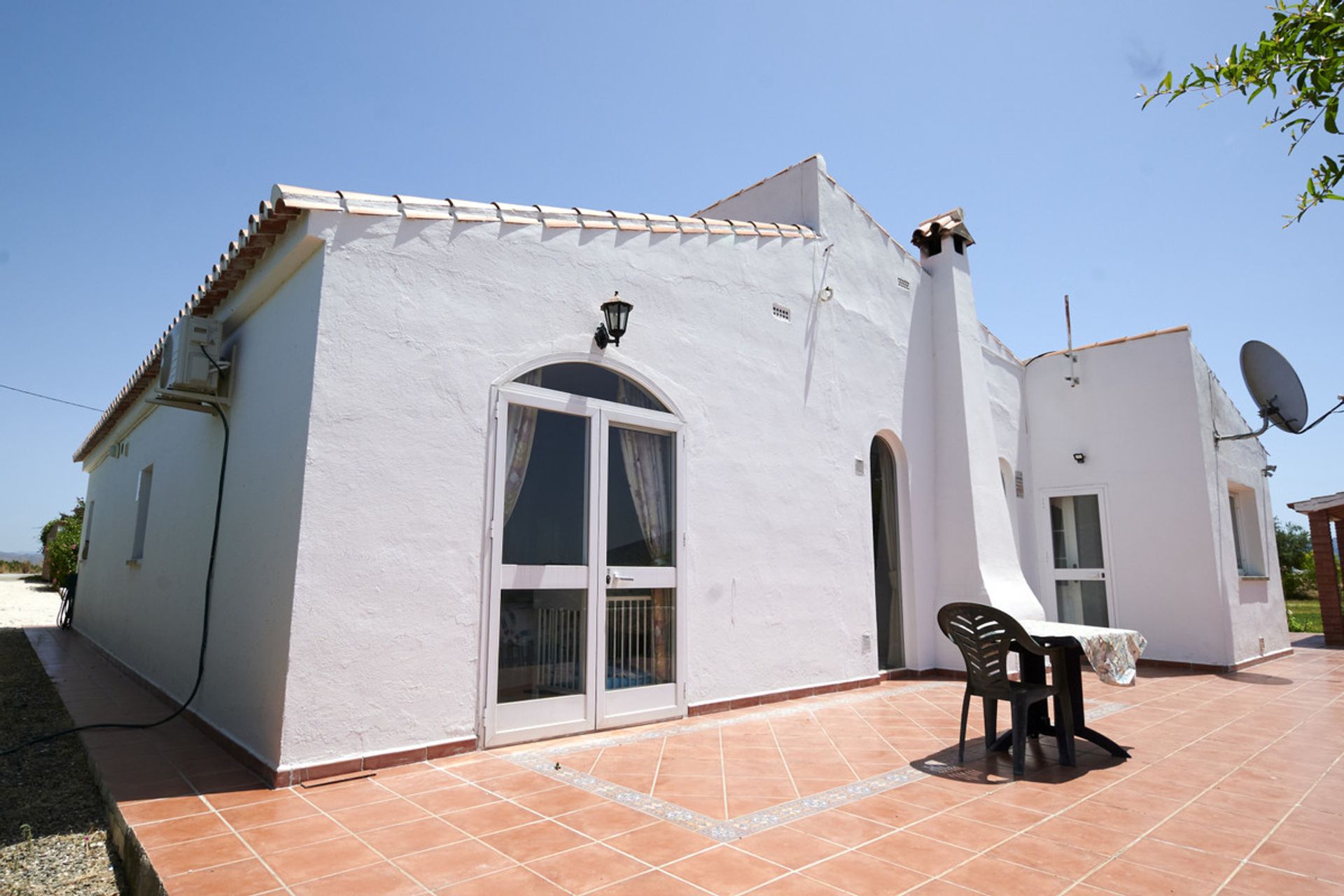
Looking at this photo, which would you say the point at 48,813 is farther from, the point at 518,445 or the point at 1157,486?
the point at 1157,486

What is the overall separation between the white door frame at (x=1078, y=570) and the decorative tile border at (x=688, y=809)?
6.18 meters

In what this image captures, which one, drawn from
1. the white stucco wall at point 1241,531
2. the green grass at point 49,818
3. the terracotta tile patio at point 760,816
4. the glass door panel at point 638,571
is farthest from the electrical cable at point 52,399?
the white stucco wall at point 1241,531

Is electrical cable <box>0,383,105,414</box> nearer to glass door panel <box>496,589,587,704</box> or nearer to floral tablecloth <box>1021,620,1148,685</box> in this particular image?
glass door panel <box>496,589,587,704</box>

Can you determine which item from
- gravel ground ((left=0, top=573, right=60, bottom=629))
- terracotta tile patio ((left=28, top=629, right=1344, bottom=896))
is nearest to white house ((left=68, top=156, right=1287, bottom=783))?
terracotta tile patio ((left=28, top=629, right=1344, bottom=896))

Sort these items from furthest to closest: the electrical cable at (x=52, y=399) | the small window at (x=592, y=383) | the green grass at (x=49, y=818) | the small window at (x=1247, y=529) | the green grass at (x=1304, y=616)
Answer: the green grass at (x=1304, y=616) → the electrical cable at (x=52, y=399) → the small window at (x=1247, y=529) → the small window at (x=592, y=383) → the green grass at (x=49, y=818)

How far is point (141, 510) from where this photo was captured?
8234 millimetres

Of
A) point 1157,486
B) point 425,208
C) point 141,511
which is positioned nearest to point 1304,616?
point 1157,486

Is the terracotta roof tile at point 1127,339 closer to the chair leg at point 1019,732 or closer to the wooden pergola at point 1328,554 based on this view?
the wooden pergola at point 1328,554

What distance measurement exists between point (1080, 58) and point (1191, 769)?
4.57m

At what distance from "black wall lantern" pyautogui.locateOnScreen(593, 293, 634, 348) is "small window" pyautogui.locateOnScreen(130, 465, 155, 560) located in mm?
5893

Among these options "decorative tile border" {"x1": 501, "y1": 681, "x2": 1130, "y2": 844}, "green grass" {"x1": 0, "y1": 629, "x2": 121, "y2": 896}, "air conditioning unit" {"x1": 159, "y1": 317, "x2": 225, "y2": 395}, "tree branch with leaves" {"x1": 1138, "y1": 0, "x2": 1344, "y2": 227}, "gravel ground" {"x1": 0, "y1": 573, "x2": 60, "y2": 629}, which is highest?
"air conditioning unit" {"x1": 159, "y1": 317, "x2": 225, "y2": 395}

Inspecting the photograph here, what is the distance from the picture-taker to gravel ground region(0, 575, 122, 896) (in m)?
2.87

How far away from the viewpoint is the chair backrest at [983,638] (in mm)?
4207

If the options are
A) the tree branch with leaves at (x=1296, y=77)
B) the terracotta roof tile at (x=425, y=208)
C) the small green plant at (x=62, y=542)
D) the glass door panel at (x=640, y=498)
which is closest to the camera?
the tree branch with leaves at (x=1296, y=77)
